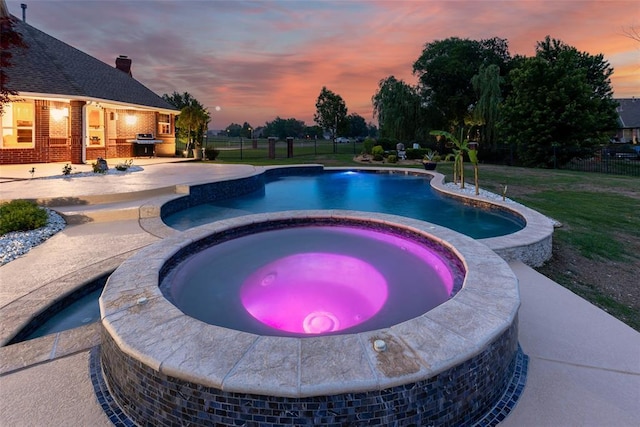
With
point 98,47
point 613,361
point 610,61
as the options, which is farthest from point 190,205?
point 610,61

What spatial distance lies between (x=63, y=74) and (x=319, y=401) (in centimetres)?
2045

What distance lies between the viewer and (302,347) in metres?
2.48

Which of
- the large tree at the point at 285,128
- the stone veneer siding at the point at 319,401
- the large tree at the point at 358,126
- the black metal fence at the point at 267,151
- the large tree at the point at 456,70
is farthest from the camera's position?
the large tree at the point at 285,128

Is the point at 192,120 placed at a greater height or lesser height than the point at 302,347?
greater

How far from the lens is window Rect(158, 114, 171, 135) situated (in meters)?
22.7

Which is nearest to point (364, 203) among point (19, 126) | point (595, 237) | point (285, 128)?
point (595, 237)

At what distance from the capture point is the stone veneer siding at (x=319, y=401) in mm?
2111

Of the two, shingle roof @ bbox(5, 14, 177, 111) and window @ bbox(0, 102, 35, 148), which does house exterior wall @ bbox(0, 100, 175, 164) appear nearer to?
window @ bbox(0, 102, 35, 148)

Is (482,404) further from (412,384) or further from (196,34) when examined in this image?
(196,34)

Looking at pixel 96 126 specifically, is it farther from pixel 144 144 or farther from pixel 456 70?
pixel 456 70

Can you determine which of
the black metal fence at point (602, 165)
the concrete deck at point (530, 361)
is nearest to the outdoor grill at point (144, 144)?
the concrete deck at point (530, 361)

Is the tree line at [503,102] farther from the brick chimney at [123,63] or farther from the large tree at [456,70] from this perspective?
the brick chimney at [123,63]

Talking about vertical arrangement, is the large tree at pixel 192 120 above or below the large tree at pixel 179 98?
below

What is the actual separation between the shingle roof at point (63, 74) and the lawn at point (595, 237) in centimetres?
1787
